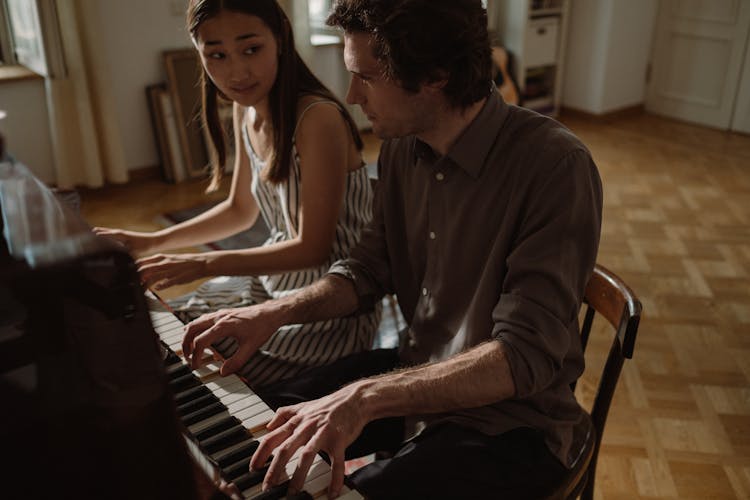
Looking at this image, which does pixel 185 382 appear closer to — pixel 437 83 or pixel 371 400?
pixel 371 400

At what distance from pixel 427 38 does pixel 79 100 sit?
336 centimetres

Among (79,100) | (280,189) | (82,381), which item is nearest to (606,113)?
(79,100)

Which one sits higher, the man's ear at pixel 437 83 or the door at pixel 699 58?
the man's ear at pixel 437 83

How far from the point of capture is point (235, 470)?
0.88 metres

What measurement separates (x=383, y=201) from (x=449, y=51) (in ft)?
1.15

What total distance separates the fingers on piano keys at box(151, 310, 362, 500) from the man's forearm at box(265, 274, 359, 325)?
0.17 metres

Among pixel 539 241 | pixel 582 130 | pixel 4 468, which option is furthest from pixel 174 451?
pixel 582 130

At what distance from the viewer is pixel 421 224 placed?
130 cm

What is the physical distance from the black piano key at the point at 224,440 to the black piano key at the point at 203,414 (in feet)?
0.16

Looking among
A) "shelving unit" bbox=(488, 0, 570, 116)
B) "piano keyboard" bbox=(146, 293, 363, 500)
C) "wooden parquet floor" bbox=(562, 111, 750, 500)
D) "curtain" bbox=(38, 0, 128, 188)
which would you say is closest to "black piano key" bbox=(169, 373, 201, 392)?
"piano keyboard" bbox=(146, 293, 363, 500)

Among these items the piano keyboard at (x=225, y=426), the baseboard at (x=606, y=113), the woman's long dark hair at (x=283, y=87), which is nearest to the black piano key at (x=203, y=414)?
the piano keyboard at (x=225, y=426)

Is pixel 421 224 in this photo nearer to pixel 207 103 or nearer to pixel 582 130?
pixel 207 103

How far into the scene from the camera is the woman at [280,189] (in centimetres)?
146

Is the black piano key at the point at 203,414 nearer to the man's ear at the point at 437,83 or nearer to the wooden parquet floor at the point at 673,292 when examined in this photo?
the man's ear at the point at 437,83
